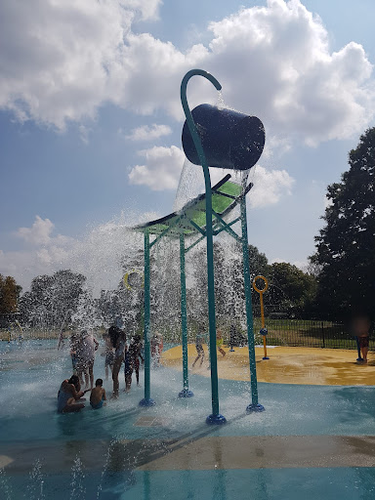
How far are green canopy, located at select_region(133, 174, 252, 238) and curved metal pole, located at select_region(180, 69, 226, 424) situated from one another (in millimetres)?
589

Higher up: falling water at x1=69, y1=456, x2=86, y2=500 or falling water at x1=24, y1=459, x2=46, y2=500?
falling water at x1=69, y1=456, x2=86, y2=500

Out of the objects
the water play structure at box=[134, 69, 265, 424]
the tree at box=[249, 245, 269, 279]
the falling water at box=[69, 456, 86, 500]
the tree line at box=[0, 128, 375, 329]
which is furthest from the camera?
the tree at box=[249, 245, 269, 279]

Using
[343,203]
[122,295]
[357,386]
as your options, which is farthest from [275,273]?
[357,386]

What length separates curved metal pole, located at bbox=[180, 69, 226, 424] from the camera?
6.62m

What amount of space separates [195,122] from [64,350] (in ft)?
62.7

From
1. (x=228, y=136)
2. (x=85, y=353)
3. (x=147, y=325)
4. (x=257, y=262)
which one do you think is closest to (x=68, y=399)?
(x=85, y=353)

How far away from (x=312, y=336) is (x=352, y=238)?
32.0ft

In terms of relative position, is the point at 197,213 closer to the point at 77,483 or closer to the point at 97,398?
the point at 97,398

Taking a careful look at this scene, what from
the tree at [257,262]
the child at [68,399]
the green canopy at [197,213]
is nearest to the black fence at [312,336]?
the green canopy at [197,213]

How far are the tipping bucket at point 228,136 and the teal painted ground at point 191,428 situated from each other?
4.90 meters

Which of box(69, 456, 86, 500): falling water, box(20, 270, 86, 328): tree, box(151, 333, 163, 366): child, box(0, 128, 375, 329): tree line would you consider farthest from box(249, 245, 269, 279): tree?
box(69, 456, 86, 500): falling water

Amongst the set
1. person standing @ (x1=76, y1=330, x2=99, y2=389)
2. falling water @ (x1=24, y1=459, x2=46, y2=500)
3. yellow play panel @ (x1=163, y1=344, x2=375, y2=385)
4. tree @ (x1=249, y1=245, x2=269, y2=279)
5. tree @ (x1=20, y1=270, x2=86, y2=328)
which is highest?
tree @ (x1=249, y1=245, x2=269, y2=279)

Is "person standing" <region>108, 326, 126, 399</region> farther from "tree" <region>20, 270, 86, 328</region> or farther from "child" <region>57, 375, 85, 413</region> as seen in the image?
"tree" <region>20, 270, 86, 328</region>

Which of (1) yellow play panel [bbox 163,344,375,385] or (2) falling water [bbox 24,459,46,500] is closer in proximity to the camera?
(2) falling water [bbox 24,459,46,500]
